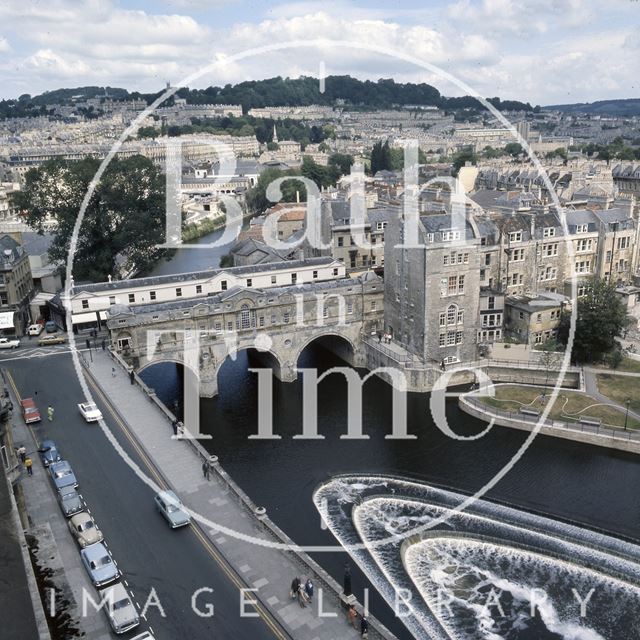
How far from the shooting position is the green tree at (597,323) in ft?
186

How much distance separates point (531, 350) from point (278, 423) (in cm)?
2525

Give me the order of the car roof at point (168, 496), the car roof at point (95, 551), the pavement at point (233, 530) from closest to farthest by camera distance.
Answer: the pavement at point (233, 530) → the car roof at point (95, 551) → the car roof at point (168, 496)

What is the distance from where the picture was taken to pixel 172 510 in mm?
31188

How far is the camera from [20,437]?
39688 mm

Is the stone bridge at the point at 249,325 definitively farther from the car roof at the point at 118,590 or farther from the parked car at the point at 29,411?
the car roof at the point at 118,590

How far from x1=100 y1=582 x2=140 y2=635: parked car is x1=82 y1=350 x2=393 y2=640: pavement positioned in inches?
178

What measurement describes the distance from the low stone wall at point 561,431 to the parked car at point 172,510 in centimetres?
2827

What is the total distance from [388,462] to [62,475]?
877 inches

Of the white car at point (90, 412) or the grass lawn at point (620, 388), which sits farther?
the grass lawn at point (620, 388)

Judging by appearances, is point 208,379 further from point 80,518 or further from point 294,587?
point 294,587

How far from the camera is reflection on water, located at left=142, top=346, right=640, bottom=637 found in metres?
39.4

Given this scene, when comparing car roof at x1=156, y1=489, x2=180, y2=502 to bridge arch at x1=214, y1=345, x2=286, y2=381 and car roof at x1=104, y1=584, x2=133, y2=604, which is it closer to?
car roof at x1=104, y1=584, x2=133, y2=604

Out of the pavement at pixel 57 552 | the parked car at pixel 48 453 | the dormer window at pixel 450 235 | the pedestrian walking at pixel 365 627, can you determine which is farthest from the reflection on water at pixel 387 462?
the dormer window at pixel 450 235

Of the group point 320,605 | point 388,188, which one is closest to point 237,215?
point 388,188
